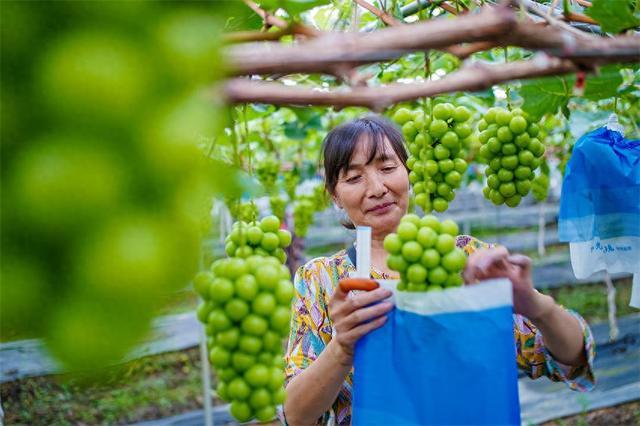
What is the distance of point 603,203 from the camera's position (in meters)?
1.88

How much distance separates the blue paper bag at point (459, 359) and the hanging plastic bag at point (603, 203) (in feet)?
3.60

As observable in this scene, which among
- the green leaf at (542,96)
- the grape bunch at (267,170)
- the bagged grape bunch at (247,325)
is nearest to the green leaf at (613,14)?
the green leaf at (542,96)

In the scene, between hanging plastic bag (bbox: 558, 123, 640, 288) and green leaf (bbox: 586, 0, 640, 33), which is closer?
green leaf (bbox: 586, 0, 640, 33)

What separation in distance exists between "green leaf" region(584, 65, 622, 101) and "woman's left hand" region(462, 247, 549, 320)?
0.66m

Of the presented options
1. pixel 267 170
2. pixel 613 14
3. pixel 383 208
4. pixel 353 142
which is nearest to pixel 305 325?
pixel 383 208

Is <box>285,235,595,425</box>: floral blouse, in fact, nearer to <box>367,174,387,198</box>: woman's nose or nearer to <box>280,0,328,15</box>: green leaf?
<box>367,174,387,198</box>: woman's nose

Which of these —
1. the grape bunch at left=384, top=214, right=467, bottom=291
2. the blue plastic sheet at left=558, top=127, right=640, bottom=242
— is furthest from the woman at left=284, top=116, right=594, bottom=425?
the blue plastic sheet at left=558, top=127, right=640, bottom=242

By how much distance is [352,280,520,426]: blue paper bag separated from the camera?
895 millimetres

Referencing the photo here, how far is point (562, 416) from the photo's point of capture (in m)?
4.82

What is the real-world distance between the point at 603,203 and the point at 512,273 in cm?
102

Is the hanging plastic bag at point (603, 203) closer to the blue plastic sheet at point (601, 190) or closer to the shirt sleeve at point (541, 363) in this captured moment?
the blue plastic sheet at point (601, 190)

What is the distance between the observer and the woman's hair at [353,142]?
69.7 inches

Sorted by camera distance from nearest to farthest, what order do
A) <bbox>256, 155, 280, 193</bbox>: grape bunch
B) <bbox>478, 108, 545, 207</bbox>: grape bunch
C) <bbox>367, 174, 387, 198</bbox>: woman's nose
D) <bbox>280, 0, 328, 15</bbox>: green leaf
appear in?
<bbox>280, 0, 328, 15</bbox>: green leaf, <bbox>478, 108, 545, 207</bbox>: grape bunch, <bbox>367, 174, 387, 198</bbox>: woman's nose, <bbox>256, 155, 280, 193</bbox>: grape bunch

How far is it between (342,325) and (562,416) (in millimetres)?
4526
